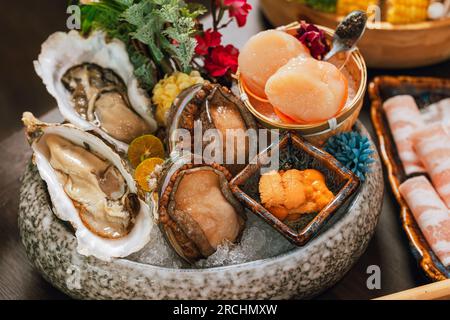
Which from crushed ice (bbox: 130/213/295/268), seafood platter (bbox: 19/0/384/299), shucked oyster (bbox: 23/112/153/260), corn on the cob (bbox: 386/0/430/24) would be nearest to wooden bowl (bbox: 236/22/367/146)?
seafood platter (bbox: 19/0/384/299)

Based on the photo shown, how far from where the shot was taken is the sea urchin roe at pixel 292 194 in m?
1.16

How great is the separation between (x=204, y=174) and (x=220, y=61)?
362 mm

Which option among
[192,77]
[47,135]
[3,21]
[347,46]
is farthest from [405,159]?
[3,21]

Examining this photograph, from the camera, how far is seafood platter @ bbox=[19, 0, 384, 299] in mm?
1159

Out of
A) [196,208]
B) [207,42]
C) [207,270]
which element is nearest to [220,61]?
[207,42]

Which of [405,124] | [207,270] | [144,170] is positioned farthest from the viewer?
[405,124]

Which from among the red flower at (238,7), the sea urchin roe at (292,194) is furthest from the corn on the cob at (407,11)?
the sea urchin roe at (292,194)

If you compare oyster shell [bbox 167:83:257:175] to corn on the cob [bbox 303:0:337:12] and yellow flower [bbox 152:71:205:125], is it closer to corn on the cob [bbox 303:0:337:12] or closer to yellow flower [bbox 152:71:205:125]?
yellow flower [bbox 152:71:205:125]

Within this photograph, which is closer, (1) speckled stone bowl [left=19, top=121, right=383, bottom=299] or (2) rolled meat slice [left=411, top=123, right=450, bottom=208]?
(1) speckled stone bowl [left=19, top=121, right=383, bottom=299]

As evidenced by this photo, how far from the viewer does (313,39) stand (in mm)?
1375

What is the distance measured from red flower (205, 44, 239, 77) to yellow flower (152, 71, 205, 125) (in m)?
0.05

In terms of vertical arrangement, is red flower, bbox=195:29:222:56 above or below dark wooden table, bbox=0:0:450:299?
above

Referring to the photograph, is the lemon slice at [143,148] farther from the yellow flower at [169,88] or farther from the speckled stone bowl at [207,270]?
the speckled stone bowl at [207,270]

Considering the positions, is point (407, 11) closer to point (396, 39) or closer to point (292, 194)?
point (396, 39)
